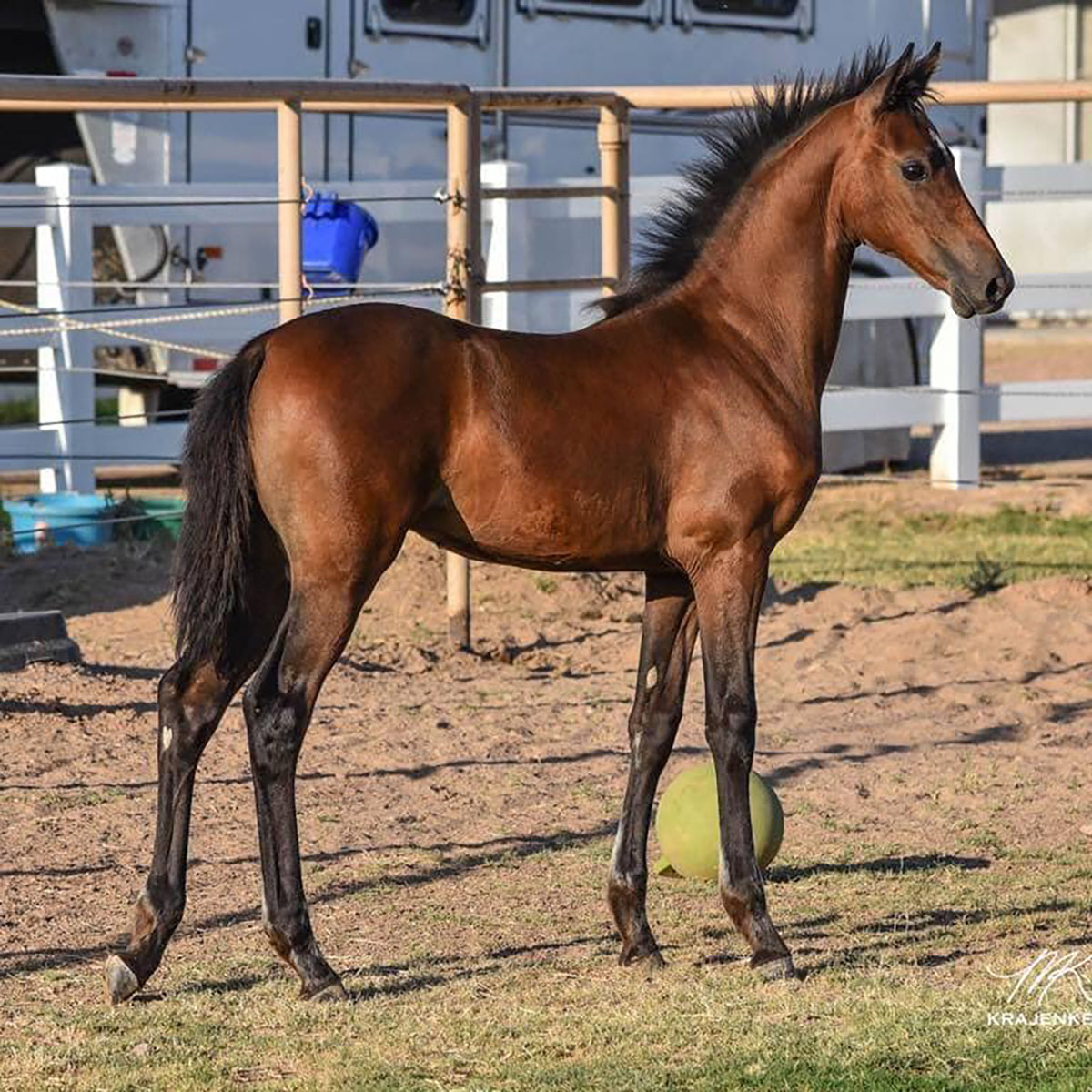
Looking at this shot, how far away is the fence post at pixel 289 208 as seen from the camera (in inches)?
341

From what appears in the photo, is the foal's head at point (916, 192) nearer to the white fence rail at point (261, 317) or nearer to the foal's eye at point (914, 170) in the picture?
the foal's eye at point (914, 170)

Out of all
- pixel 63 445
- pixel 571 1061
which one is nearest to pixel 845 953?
pixel 571 1061

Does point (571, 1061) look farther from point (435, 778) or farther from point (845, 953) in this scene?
point (435, 778)

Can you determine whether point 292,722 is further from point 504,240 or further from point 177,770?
point 504,240

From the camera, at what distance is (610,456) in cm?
535

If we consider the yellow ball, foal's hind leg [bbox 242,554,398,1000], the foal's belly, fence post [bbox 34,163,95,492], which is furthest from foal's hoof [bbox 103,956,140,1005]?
fence post [bbox 34,163,95,492]

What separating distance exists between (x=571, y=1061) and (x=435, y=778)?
2.89 m

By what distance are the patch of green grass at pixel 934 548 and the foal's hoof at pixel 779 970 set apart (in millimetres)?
5503

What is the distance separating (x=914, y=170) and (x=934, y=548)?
22.0ft

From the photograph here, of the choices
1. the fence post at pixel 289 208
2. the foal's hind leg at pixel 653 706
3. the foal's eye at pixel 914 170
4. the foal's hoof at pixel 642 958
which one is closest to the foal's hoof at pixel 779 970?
the foal's hoof at pixel 642 958

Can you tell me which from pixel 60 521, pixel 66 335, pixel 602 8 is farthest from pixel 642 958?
pixel 602 8

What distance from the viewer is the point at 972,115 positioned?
1678 cm

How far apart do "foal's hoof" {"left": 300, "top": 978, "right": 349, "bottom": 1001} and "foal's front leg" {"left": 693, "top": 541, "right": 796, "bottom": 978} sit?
1.01 metres

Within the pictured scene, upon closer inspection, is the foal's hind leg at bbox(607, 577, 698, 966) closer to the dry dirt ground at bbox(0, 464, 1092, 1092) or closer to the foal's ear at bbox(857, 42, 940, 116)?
the dry dirt ground at bbox(0, 464, 1092, 1092)
